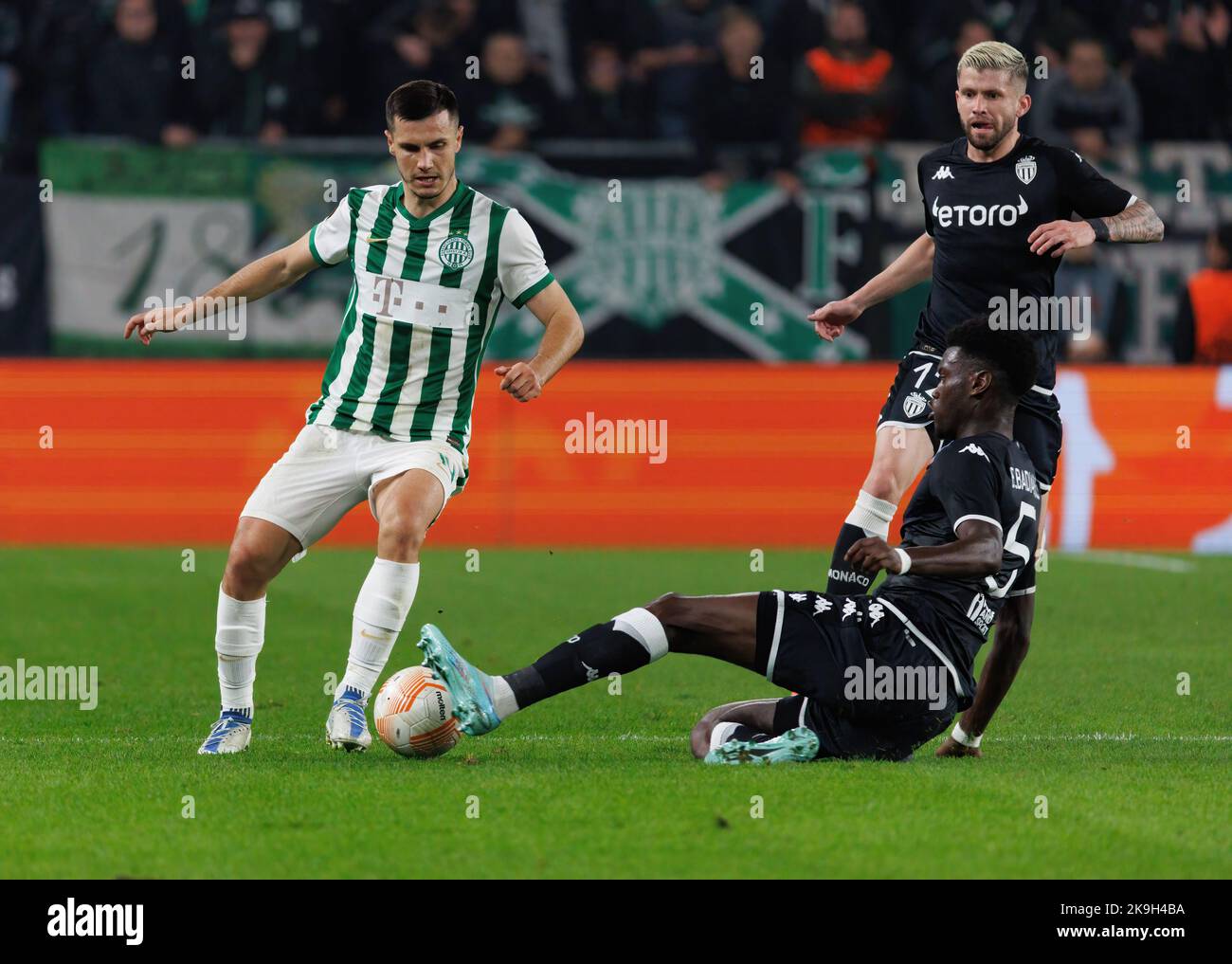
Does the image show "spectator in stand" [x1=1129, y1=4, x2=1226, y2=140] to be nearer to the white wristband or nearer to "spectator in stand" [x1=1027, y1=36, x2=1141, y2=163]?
"spectator in stand" [x1=1027, y1=36, x2=1141, y2=163]

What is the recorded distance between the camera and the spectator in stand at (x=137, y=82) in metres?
16.2

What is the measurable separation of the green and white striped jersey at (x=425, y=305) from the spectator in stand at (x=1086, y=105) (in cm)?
1092

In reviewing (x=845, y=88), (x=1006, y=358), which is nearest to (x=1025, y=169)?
(x=1006, y=358)

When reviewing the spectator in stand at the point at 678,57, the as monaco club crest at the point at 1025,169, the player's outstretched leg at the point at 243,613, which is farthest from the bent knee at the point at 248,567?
the spectator in stand at the point at 678,57

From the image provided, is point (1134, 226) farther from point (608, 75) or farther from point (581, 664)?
point (608, 75)

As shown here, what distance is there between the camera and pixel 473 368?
7031mm

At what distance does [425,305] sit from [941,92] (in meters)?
11.0

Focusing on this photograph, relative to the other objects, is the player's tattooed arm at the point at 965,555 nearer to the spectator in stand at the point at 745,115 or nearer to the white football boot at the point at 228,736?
the white football boot at the point at 228,736

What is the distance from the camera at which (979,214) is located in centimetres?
723

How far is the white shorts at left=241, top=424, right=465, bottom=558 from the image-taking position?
22.1 ft

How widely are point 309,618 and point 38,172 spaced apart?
6.61 m

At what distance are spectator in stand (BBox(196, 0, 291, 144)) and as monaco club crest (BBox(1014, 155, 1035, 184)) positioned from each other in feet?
33.6

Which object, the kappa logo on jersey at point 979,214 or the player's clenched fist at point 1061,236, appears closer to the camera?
the player's clenched fist at point 1061,236
